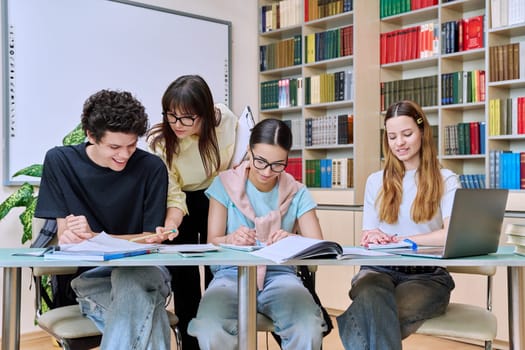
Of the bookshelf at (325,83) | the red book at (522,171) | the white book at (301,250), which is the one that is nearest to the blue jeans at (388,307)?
the white book at (301,250)

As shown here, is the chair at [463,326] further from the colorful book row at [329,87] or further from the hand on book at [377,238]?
the colorful book row at [329,87]

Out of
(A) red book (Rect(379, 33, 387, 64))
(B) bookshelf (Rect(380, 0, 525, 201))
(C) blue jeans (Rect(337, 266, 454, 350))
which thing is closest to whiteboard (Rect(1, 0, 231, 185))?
(A) red book (Rect(379, 33, 387, 64))

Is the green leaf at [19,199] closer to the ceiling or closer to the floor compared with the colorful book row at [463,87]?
closer to the floor

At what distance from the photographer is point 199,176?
249cm

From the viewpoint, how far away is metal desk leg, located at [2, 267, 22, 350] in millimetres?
1682

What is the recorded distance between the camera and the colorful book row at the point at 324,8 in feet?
13.9

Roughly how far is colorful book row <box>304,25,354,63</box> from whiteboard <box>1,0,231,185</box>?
2.23 feet

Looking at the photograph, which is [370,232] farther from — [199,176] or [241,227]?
[199,176]

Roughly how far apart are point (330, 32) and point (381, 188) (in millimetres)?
2360

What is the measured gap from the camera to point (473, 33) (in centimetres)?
370

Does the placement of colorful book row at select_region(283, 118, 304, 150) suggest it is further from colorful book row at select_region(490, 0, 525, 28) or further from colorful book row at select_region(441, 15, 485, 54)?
colorful book row at select_region(490, 0, 525, 28)

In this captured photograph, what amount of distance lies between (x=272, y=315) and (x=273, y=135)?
1.95 ft

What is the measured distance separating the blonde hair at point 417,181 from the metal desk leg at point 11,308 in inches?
47.5

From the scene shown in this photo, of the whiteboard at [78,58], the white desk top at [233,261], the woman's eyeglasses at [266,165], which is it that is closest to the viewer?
the white desk top at [233,261]
